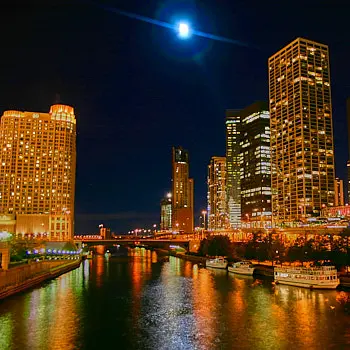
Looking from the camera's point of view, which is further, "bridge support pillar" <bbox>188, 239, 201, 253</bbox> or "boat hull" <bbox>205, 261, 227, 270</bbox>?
"bridge support pillar" <bbox>188, 239, 201, 253</bbox>

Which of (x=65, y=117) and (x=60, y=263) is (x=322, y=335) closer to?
(x=60, y=263)

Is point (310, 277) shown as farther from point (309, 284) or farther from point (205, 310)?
point (205, 310)

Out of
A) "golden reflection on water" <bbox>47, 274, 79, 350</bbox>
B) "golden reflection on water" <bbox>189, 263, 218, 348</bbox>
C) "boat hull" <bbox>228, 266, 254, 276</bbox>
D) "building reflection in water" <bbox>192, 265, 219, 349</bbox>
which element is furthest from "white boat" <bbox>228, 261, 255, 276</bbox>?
"golden reflection on water" <bbox>47, 274, 79, 350</bbox>

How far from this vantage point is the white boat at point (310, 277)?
64.4 meters

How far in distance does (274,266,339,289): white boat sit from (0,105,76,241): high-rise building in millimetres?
129704

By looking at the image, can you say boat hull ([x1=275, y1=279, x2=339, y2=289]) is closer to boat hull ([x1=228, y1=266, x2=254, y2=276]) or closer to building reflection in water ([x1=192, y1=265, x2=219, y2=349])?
building reflection in water ([x1=192, y1=265, x2=219, y2=349])

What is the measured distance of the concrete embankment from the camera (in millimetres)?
60541

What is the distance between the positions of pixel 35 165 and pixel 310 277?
497 ft

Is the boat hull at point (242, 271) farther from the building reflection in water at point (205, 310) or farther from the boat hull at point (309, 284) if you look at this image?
the boat hull at point (309, 284)

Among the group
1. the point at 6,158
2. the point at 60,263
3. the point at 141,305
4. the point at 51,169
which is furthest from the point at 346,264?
the point at 6,158

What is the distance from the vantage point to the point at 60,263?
107 m

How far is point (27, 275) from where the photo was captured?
73.4 meters

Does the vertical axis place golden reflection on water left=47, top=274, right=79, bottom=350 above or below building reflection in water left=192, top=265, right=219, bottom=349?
below

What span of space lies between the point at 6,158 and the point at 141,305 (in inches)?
6041
